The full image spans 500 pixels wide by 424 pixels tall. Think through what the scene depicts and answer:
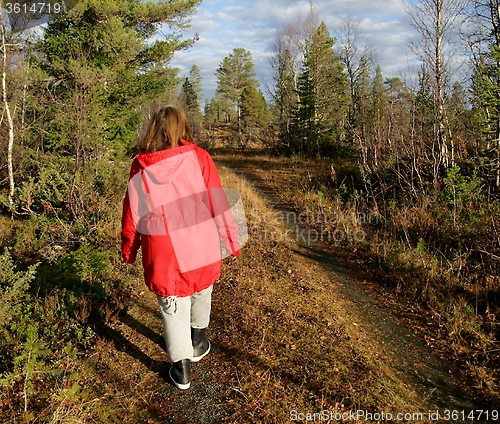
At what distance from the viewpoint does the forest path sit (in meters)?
2.83

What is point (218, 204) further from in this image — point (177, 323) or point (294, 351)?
point (294, 351)

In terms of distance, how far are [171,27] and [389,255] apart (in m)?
10.9

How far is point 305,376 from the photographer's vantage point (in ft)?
10.4

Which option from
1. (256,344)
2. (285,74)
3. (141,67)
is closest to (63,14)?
(141,67)

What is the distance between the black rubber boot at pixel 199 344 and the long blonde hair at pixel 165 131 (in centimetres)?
172

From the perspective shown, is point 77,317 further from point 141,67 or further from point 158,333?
point 141,67

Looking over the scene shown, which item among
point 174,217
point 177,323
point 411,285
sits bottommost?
point 411,285

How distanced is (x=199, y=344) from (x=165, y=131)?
6.62ft

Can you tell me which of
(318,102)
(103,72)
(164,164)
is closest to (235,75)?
(318,102)

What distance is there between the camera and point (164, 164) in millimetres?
2531

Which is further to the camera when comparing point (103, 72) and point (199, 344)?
point (103, 72)

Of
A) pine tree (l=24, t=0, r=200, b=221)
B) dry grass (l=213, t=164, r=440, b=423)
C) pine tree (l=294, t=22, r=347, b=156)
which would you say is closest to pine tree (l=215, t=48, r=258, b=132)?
pine tree (l=294, t=22, r=347, b=156)

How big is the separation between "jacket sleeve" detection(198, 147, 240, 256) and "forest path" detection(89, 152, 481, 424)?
1259 mm

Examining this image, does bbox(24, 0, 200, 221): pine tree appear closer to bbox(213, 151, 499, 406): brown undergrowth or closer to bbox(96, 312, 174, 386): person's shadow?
bbox(96, 312, 174, 386): person's shadow
